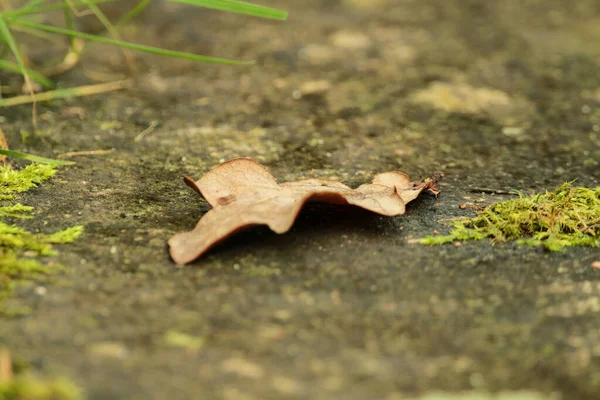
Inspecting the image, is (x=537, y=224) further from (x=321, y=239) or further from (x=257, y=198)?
(x=257, y=198)

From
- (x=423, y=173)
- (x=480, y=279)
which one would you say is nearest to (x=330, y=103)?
(x=423, y=173)

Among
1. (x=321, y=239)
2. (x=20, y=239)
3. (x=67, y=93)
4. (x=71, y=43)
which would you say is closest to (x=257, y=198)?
(x=321, y=239)

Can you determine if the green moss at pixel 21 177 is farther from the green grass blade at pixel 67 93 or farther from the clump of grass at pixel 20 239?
the green grass blade at pixel 67 93

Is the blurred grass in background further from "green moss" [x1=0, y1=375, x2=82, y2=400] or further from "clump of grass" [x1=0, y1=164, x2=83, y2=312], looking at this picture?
"green moss" [x1=0, y1=375, x2=82, y2=400]

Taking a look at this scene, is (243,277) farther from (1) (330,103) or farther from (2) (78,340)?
(1) (330,103)

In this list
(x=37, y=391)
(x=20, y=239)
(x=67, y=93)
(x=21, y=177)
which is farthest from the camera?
(x=67, y=93)

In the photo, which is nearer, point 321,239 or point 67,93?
point 321,239

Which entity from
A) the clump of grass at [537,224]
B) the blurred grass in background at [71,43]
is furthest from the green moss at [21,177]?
the clump of grass at [537,224]

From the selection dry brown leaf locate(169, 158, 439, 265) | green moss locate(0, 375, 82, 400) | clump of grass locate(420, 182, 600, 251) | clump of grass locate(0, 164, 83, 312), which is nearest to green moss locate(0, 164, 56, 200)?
clump of grass locate(0, 164, 83, 312)
